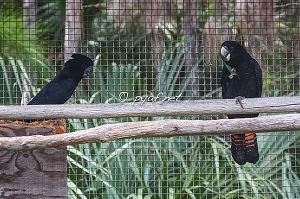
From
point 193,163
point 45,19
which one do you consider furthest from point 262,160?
point 45,19

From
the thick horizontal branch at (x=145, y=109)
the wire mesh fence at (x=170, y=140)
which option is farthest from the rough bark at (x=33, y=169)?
the wire mesh fence at (x=170, y=140)

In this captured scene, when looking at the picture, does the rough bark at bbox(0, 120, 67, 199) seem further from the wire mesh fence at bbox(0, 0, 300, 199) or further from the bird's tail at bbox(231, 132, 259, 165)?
the wire mesh fence at bbox(0, 0, 300, 199)

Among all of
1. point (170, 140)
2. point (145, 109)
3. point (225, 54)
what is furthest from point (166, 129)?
point (170, 140)

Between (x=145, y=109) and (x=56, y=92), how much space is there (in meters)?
1.00

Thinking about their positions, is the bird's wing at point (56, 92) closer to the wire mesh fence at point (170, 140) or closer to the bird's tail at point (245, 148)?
the wire mesh fence at point (170, 140)

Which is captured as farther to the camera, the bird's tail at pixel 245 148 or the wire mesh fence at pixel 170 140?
the wire mesh fence at pixel 170 140

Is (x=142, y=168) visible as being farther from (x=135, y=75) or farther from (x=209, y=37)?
(x=209, y=37)

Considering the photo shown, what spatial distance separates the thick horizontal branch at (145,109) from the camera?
10.5ft

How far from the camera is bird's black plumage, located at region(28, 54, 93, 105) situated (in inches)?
159

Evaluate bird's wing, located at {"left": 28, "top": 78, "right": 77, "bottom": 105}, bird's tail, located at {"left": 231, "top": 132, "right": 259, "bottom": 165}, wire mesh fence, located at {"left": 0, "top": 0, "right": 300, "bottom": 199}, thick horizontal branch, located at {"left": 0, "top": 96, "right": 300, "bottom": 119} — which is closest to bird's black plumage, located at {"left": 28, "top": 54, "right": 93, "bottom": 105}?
bird's wing, located at {"left": 28, "top": 78, "right": 77, "bottom": 105}

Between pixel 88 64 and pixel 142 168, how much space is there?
1.09 meters

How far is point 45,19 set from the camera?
8.14m

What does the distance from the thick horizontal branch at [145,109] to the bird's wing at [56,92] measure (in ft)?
2.56

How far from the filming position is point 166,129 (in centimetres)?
266
